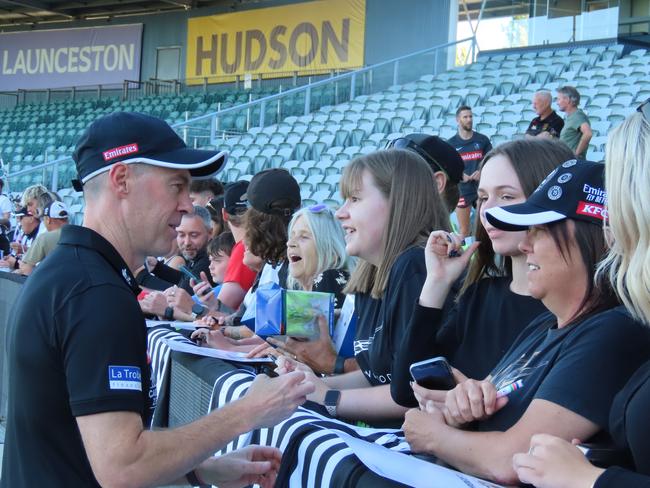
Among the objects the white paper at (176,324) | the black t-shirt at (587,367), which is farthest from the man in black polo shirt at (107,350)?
the white paper at (176,324)

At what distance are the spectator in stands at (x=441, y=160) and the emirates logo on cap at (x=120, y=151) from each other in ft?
5.59

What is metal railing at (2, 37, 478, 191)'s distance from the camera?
1647 centimetres

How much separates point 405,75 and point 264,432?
58.7 feet

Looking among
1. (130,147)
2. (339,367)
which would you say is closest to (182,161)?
(130,147)

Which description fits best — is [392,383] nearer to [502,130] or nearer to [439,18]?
[502,130]

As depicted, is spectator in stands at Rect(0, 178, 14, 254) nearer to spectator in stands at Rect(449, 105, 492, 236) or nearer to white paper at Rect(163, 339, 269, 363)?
spectator in stands at Rect(449, 105, 492, 236)

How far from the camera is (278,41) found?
26.1 metres

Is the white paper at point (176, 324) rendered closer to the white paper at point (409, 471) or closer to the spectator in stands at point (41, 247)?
the white paper at point (409, 471)

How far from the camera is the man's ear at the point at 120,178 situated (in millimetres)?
2029

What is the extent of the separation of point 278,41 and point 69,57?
366 inches

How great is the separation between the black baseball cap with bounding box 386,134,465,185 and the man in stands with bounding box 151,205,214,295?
7.81 feet

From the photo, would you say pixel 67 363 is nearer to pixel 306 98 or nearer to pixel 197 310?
pixel 197 310

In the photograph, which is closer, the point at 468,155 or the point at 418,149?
the point at 418,149

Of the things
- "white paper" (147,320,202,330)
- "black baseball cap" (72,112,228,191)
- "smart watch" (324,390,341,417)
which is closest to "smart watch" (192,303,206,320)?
"white paper" (147,320,202,330)
